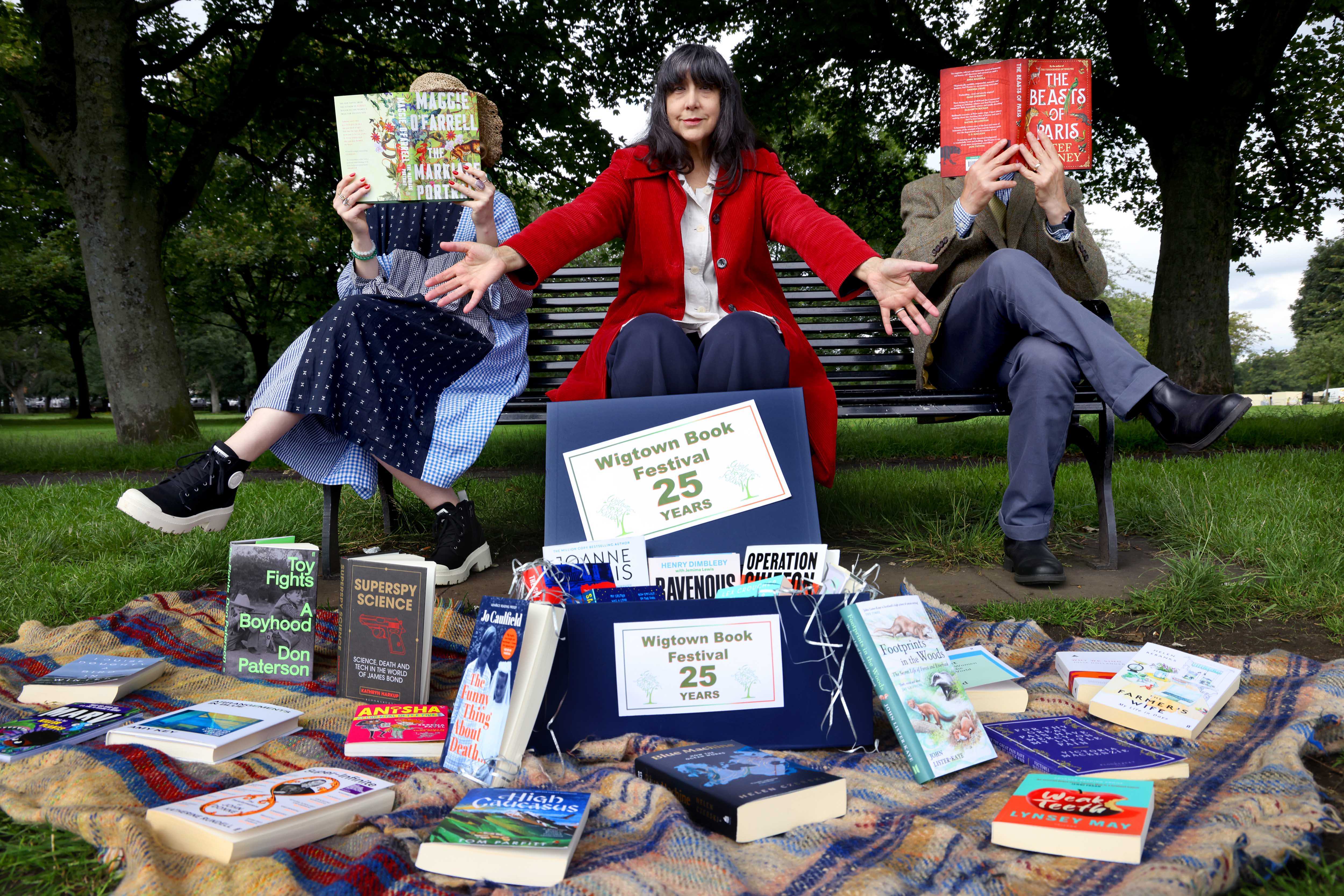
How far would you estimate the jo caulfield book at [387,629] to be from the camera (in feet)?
5.90

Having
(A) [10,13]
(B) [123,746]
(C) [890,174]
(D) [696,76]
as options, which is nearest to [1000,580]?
(D) [696,76]

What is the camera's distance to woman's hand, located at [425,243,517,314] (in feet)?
7.26

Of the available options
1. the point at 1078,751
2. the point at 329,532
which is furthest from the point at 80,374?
the point at 1078,751

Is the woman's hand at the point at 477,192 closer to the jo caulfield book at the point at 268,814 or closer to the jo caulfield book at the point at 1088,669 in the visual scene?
the jo caulfield book at the point at 268,814

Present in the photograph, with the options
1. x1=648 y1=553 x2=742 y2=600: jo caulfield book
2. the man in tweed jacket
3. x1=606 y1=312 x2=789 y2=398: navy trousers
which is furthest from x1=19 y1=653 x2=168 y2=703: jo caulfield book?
the man in tweed jacket

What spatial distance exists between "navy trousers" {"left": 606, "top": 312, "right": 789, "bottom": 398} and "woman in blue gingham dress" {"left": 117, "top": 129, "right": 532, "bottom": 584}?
1.85ft

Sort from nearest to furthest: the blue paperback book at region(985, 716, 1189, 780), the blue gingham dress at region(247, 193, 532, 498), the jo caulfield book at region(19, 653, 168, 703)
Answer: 1. the blue paperback book at region(985, 716, 1189, 780)
2. the jo caulfield book at region(19, 653, 168, 703)
3. the blue gingham dress at region(247, 193, 532, 498)

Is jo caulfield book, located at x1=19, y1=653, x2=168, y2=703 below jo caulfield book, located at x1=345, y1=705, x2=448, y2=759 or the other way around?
the other way around

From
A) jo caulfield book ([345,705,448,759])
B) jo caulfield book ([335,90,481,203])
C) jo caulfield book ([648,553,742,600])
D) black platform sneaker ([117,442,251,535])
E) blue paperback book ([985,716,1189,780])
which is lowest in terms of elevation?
blue paperback book ([985,716,1189,780])

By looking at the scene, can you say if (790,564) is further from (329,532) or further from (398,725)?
(329,532)

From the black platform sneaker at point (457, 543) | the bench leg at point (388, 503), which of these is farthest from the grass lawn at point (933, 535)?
the black platform sneaker at point (457, 543)

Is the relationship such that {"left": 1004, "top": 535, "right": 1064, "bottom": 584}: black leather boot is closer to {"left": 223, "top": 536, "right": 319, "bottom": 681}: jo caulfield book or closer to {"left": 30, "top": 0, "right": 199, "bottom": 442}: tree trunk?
{"left": 223, "top": 536, "right": 319, "bottom": 681}: jo caulfield book

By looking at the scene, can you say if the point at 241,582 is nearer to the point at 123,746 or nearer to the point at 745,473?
the point at 123,746

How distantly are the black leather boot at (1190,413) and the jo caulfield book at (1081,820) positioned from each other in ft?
4.75
